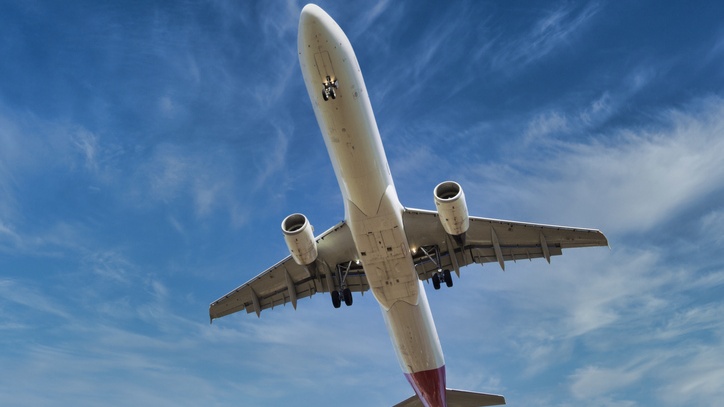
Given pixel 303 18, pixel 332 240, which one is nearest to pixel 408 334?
pixel 332 240

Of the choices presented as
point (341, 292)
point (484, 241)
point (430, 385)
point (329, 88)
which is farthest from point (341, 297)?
point (329, 88)

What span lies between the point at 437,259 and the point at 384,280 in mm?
3126

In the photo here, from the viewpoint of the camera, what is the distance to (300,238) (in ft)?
80.8

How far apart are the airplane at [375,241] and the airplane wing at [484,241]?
0.04m

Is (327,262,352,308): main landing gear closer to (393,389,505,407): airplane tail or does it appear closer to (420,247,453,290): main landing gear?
(420,247,453,290): main landing gear

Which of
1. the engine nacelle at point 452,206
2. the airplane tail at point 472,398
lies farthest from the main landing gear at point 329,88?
the airplane tail at point 472,398

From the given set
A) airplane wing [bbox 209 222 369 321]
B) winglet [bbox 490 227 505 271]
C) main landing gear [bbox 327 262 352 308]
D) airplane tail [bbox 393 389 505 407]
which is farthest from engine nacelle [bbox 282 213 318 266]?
airplane tail [bbox 393 389 505 407]

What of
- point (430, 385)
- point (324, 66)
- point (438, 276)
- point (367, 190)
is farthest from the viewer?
point (430, 385)

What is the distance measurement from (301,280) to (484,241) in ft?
26.9

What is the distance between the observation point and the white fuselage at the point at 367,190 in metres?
20.9

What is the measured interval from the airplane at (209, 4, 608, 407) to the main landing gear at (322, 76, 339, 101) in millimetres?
32

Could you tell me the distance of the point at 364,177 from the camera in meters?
22.6

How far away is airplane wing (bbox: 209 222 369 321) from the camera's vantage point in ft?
88.1

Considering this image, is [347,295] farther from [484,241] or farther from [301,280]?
[484,241]
